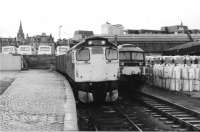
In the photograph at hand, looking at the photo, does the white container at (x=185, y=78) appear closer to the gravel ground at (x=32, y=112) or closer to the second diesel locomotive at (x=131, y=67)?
the second diesel locomotive at (x=131, y=67)

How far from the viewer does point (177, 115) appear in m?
13.1

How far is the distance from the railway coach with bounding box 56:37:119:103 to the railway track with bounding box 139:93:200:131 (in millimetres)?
2075

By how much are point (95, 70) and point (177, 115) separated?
447 centimetres

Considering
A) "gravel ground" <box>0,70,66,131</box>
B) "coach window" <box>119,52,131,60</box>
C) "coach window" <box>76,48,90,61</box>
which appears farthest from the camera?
"coach window" <box>119,52,131,60</box>

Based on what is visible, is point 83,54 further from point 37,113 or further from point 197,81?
point 197,81

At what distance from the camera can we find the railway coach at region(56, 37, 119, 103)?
51.4ft

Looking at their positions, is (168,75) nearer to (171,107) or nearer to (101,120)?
(171,107)

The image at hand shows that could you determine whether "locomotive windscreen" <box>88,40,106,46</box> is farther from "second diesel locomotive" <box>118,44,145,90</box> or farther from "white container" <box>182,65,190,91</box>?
"white container" <box>182,65,190,91</box>

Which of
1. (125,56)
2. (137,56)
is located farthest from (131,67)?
(137,56)

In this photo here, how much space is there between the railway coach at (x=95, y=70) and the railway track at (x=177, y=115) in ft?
6.81

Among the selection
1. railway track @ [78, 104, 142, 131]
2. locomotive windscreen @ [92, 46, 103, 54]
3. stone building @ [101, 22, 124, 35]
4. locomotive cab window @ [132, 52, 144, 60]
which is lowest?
railway track @ [78, 104, 142, 131]

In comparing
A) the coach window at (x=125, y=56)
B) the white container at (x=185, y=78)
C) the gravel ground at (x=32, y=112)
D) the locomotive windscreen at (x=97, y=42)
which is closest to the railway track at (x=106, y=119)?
the gravel ground at (x=32, y=112)

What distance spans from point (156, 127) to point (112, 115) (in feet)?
9.56

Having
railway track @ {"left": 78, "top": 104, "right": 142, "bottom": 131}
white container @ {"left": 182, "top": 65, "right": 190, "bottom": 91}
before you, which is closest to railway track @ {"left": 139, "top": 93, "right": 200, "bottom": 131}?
railway track @ {"left": 78, "top": 104, "right": 142, "bottom": 131}
